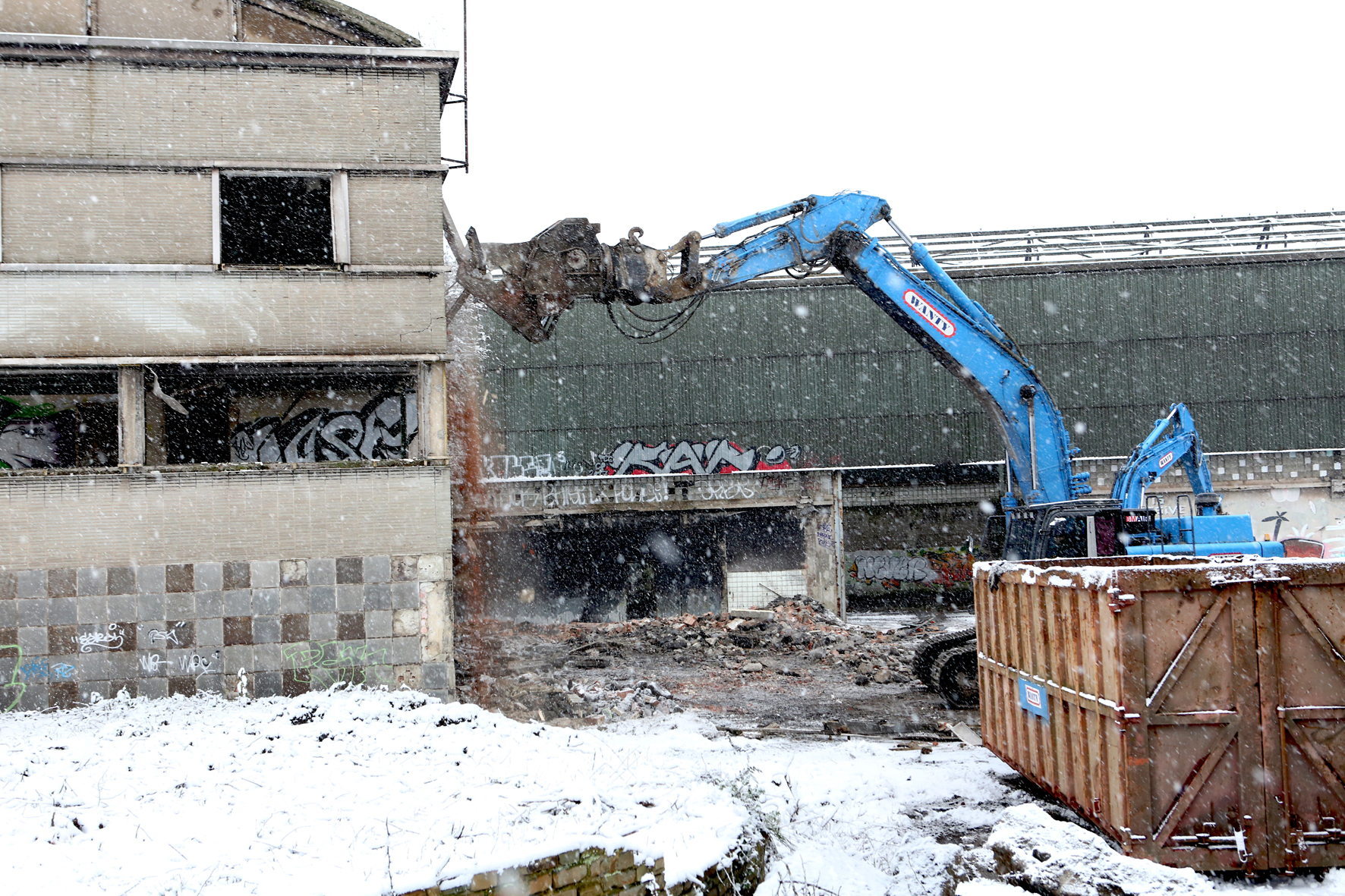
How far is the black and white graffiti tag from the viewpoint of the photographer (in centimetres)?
1195

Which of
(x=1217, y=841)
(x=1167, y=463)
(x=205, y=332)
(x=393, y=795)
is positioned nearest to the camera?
(x=1217, y=841)

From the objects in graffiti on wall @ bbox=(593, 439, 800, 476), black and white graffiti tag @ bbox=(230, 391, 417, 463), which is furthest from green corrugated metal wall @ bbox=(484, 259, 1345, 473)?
black and white graffiti tag @ bbox=(230, 391, 417, 463)

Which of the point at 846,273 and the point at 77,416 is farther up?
the point at 846,273

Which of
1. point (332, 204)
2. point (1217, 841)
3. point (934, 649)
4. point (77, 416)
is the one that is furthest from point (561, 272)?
point (1217, 841)

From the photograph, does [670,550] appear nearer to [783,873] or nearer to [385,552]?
[385,552]

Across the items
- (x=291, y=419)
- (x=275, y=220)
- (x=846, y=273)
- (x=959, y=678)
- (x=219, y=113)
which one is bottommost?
(x=959, y=678)

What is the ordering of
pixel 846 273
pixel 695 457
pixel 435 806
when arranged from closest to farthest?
pixel 435 806 < pixel 846 273 < pixel 695 457

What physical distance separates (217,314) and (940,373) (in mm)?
20182

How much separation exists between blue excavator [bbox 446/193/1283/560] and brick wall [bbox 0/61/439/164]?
130cm

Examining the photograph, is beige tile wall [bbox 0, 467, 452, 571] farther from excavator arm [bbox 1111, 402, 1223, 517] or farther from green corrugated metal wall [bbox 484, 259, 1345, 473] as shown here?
green corrugated metal wall [bbox 484, 259, 1345, 473]

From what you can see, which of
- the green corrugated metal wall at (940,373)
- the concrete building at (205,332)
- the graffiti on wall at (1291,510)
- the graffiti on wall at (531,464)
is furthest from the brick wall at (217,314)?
the graffiti on wall at (1291,510)

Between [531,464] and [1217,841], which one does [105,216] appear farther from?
[531,464]

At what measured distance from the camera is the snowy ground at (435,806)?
17.3ft

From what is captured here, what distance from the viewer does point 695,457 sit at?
2569cm
